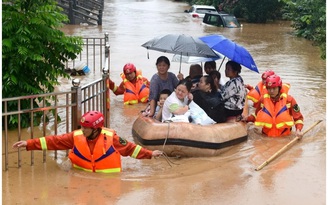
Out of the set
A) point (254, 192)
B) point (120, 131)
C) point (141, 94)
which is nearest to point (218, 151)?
point (254, 192)

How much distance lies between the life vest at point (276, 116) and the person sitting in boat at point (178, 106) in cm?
135

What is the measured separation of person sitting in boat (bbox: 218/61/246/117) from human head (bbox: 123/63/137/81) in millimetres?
2673

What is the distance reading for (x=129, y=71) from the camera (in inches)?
465

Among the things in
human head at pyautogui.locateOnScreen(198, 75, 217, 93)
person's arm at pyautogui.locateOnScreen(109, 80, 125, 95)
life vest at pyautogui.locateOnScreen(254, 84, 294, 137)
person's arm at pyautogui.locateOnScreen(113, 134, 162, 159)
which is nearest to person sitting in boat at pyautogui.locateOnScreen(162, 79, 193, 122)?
human head at pyautogui.locateOnScreen(198, 75, 217, 93)

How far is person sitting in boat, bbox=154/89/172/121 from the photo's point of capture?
9023 mm

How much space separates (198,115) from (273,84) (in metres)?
1.26

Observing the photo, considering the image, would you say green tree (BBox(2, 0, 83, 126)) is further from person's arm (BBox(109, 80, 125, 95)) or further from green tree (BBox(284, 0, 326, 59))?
green tree (BBox(284, 0, 326, 59))

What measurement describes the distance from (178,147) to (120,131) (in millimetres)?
2042

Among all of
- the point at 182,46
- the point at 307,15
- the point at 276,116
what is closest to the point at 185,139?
the point at 276,116

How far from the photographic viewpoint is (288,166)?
7867 mm

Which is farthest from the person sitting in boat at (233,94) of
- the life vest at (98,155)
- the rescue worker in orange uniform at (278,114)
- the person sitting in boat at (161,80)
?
the life vest at (98,155)

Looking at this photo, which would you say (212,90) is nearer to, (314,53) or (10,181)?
(10,181)

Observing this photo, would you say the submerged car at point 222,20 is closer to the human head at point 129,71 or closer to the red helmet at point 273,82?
the human head at point 129,71

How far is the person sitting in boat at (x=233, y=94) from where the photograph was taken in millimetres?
9609
